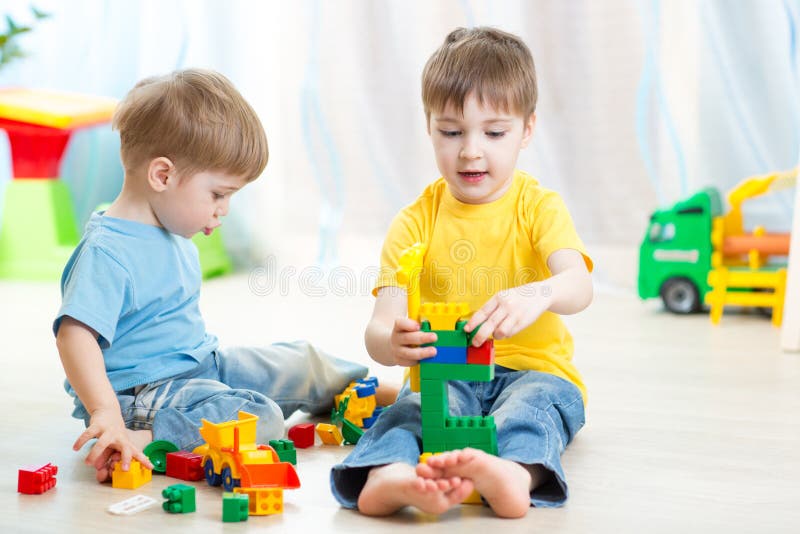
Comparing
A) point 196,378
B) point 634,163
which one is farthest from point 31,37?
point 196,378

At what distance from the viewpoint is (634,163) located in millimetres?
2180

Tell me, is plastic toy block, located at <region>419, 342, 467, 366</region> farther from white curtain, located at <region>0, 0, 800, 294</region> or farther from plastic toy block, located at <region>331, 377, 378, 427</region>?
white curtain, located at <region>0, 0, 800, 294</region>

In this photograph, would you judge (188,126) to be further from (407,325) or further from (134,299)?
(407,325)

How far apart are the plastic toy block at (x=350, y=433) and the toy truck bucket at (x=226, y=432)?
0.55ft

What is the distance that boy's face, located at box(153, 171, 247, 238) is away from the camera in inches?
43.3

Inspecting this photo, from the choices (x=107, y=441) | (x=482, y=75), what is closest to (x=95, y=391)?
(x=107, y=441)

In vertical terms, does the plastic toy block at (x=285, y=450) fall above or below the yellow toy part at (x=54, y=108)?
below

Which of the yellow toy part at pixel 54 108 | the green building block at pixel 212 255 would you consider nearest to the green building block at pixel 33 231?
the yellow toy part at pixel 54 108

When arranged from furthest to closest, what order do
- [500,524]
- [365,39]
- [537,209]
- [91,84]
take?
[91,84]
[365,39]
[537,209]
[500,524]

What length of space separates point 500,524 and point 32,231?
6.19ft

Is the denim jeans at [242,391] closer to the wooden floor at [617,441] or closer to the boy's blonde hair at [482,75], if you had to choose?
the wooden floor at [617,441]

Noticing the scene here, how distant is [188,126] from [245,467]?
1.29 ft

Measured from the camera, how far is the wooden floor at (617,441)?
0.88 metres

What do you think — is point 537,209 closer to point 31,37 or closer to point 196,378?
point 196,378
